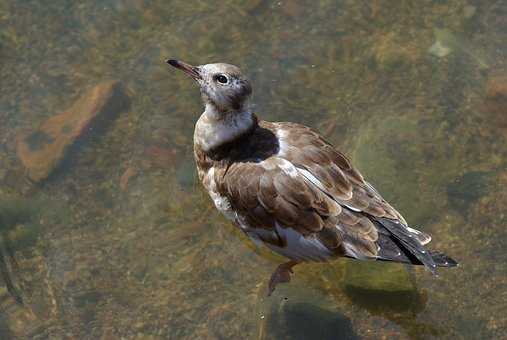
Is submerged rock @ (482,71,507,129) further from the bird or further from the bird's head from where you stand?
the bird's head

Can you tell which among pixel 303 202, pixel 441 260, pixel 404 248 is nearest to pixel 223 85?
pixel 303 202

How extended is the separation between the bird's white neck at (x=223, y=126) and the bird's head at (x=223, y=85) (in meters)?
0.04

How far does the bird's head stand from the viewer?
572 cm

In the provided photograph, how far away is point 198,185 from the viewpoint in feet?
22.3

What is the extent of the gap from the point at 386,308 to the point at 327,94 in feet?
7.70

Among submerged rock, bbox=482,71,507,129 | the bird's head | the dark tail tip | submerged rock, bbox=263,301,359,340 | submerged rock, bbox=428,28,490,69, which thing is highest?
the bird's head

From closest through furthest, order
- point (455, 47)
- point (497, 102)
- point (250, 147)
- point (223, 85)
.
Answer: point (223, 85) < point (250, 147) < point (497, 102) < point (455, 47)

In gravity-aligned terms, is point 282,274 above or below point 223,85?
below

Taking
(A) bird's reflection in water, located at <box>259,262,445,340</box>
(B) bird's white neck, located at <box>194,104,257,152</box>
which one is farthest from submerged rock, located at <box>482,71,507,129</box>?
(B) bird's white neck, located at <box>194,104,257,152</box>

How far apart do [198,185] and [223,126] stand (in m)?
1.01

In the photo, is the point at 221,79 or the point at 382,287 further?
the point at 382,287

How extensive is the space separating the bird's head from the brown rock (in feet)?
5.39

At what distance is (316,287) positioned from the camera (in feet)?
20.4

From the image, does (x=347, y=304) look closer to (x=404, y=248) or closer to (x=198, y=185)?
(x=404, y=248)
